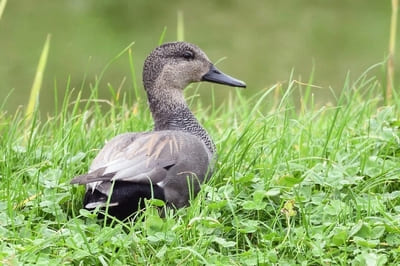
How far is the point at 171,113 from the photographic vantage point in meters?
4.61

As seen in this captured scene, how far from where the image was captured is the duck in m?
3.79

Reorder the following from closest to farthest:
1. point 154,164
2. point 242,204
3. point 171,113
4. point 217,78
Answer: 1. point 242,204
2. point 154,164
3. point 171,113
4. point 217,78

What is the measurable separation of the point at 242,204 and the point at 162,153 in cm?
45

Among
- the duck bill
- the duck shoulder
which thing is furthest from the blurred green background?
the duck shoulder

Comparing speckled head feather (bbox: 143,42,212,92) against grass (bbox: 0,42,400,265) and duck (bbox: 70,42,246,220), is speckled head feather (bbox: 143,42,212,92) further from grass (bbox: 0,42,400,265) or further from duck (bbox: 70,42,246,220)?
grass (bbox: 0,42,400,265)

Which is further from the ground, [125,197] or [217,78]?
[217,78]

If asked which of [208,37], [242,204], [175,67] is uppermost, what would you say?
[175,67]

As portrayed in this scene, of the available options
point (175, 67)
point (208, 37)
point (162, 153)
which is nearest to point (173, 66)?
point (175, 67)

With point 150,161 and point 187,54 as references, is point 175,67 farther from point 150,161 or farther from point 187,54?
point 150,161

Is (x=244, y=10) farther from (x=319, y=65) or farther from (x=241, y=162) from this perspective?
(x=241, y=162)

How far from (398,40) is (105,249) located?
693 centimetres

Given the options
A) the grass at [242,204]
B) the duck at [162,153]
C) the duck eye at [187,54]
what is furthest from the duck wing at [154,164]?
the duck eye at [187,54]

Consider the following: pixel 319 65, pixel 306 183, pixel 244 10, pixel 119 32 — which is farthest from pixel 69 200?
pixel 244 10

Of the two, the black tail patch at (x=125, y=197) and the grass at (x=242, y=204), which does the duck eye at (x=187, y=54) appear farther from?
the black tail patch at (x=125, y=197)
